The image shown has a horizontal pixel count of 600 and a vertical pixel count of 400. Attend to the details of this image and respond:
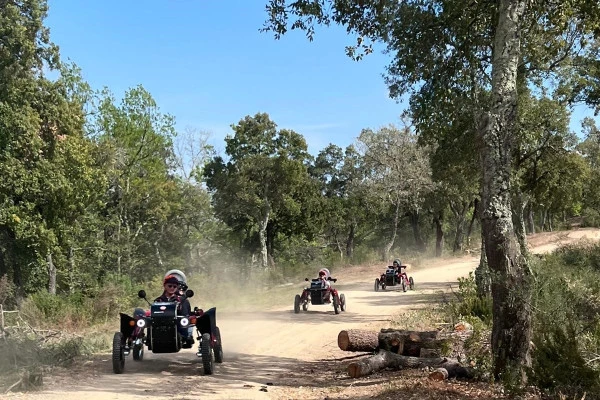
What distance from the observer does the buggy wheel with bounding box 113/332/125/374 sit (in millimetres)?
8039

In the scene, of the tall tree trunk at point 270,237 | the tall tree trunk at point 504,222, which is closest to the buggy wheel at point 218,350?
the tall tree trunk at point 504,222

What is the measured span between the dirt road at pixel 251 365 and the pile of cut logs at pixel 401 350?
430 mm

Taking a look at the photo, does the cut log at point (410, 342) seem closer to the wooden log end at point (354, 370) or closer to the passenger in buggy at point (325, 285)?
the wooden log end at point (354, 370)

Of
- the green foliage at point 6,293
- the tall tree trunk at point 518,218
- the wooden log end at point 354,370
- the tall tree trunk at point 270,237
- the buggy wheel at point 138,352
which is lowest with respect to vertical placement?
the wooden log end at point 354,370

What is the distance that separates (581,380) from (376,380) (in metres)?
2.94

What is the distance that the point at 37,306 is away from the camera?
18.9 meters

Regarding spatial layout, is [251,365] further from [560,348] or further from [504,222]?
[560,348]

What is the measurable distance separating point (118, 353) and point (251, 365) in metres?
2.38

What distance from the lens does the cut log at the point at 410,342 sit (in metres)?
8.71

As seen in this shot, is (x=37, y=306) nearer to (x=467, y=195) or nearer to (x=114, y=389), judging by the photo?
(x=114, y=389)

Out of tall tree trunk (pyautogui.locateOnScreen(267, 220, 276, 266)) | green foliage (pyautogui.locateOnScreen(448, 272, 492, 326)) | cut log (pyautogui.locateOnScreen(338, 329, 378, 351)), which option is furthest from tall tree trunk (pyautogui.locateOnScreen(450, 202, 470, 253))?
cut log (pyautogui.locateOnScreen(338, 329, 378, 351))

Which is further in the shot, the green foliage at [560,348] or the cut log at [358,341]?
the cut log at [358,341]

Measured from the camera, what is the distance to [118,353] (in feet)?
26.5

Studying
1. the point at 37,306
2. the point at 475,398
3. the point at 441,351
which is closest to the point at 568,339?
the point at 475,398
